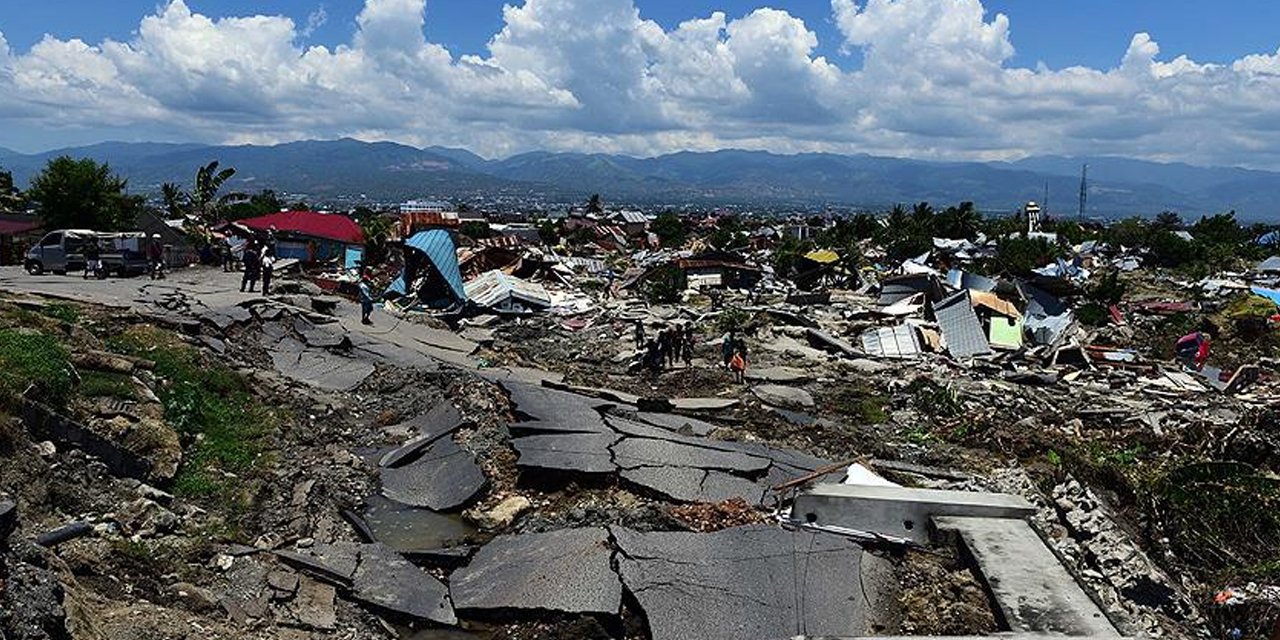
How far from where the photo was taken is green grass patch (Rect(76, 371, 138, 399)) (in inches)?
316

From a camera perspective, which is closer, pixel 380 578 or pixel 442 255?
pixel 380 578

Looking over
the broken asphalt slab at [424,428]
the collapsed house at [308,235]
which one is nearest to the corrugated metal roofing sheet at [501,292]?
the collapsed house at [308,235]

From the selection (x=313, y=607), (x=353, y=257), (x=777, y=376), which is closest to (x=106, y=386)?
(x=313, y=607)

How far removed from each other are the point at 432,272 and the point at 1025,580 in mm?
17963

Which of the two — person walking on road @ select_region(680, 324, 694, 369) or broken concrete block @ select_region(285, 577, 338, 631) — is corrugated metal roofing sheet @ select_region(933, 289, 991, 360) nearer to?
person walking on road @ select_region(680, 324, 694, 369)

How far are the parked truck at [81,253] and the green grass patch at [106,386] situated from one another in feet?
37.3

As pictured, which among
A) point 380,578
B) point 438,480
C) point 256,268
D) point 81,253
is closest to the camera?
point 380,578

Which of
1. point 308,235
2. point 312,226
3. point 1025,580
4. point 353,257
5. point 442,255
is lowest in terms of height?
point 353,257

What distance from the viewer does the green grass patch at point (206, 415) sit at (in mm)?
7496

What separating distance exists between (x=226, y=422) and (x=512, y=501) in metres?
3.71

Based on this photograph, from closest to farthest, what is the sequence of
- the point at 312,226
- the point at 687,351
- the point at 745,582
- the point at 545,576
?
the point at 745,582
the point at 545,576
the point at 687,351
the point at 312,226

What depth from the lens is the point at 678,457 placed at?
824cm

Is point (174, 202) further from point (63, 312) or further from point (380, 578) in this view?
point (380, 578)

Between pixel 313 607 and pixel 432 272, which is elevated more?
pixel 432 272
